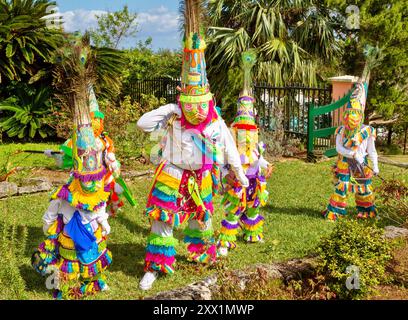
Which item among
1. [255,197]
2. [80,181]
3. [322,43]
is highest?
[322,43]

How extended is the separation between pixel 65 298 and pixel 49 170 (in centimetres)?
478

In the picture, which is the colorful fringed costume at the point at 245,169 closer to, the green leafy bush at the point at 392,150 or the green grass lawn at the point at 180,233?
the green grass lawn at the point at 180,233

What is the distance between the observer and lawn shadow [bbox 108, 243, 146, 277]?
497cm

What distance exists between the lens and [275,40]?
13039 millimetres

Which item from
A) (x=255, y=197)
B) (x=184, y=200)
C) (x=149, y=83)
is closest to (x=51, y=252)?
(x=184, y=200)

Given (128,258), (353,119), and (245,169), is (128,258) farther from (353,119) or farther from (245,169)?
(353,119)

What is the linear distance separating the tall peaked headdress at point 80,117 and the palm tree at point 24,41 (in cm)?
616

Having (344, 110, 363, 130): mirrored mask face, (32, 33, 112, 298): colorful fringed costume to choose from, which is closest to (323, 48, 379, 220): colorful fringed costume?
(344, 110, 363, 130): mirrored mask face

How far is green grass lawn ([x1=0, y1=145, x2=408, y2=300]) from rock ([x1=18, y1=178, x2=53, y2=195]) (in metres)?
0.14

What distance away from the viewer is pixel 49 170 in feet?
27.7

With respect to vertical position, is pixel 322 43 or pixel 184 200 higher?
pixel 322 43

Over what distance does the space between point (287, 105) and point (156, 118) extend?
795 cm
